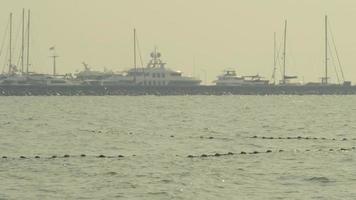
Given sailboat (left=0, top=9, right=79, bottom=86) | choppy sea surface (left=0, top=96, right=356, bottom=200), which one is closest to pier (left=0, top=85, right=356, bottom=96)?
sailboat (left=0, top=9, right=79, bottom=86)

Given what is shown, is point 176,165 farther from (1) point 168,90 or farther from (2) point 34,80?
(2) point 34,80

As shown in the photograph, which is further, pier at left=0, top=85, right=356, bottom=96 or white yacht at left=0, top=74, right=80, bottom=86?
white yacht at left=0, top=74, right=80, bottom=86

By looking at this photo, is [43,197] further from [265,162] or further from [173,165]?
[265,162]

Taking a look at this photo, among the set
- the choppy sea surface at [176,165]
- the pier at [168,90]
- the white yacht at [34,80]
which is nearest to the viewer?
the choppy sea surface at [176,165]

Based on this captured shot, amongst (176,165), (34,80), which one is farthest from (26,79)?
(176,165)

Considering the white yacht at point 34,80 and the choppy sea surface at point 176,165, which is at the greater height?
the white yacht at point 34,80

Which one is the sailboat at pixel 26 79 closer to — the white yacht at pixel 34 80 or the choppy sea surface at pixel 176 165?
the white yacht at pixel 34 80

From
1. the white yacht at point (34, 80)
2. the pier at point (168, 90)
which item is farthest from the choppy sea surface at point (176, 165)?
the white yacht at point (34, 80)

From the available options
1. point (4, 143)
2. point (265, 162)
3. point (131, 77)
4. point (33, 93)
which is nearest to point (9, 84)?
point (33, 93)

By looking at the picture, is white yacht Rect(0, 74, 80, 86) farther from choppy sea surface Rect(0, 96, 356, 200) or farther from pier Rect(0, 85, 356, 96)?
choppy sea surface Rect(0, 96, 356, 200)

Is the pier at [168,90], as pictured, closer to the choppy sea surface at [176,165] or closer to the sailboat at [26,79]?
the sailboat at [26,79]

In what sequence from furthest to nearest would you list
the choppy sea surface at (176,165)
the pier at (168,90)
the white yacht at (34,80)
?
the white yacht at (34,80) → the pier at (168,90) → the choppy sea surface at (176,165)

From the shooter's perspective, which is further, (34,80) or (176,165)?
(34,80)

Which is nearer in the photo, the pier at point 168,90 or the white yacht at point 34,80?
the pier at point 168,90
